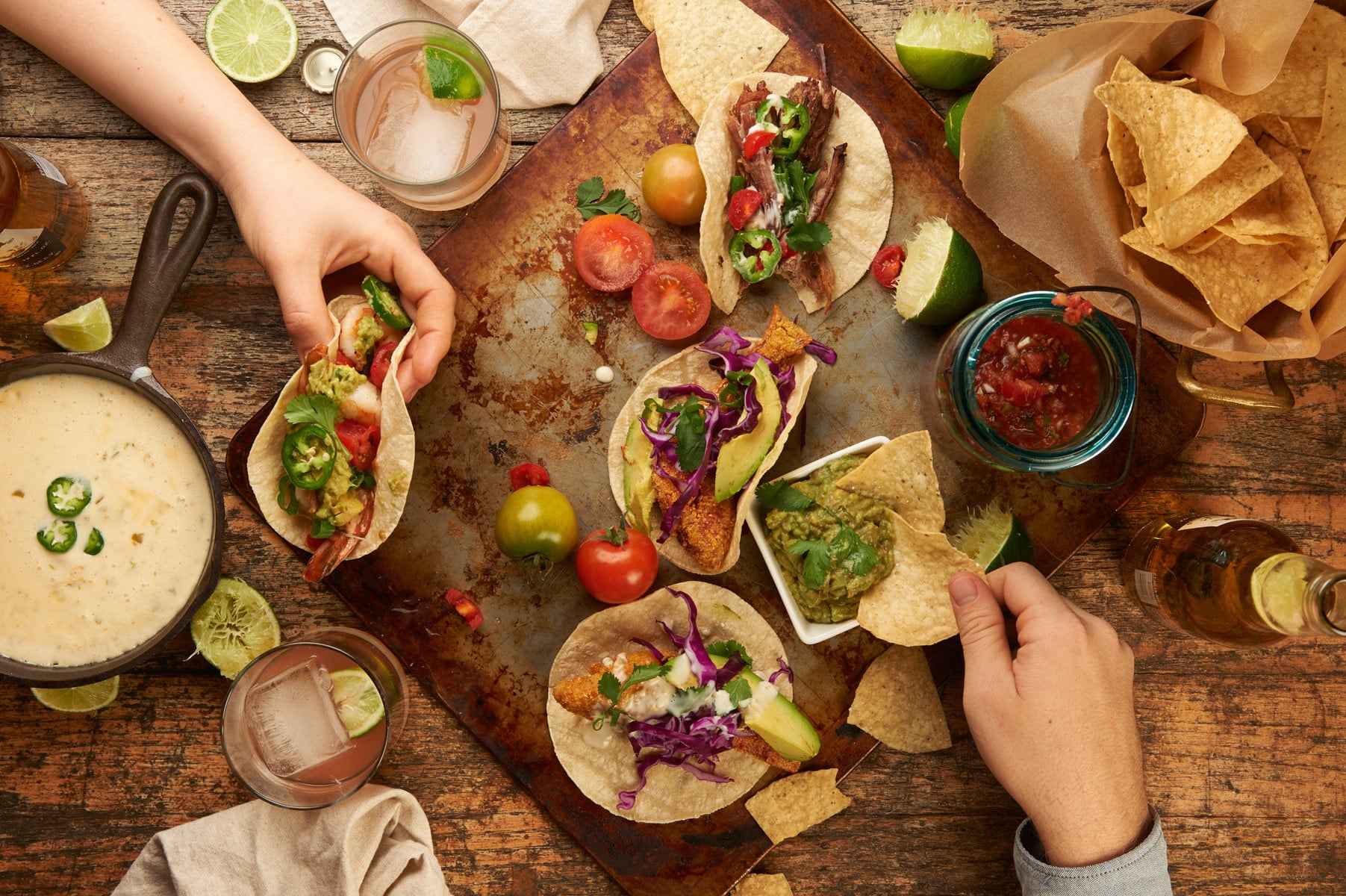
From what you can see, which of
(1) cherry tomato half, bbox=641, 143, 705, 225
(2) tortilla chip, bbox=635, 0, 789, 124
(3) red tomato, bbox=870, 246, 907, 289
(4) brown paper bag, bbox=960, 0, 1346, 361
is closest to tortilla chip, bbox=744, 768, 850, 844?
(3) red tomato, bbox=870, 246, 907, 289

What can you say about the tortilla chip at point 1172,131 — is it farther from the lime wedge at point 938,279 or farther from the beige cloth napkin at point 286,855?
the beige cloth napkin at point 286,855

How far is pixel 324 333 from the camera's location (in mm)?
2266

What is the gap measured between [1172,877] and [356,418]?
3.03 meters

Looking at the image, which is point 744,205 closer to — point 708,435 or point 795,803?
point 708,435

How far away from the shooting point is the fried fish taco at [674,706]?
2.40 meters

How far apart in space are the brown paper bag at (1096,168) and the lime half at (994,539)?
701 mm

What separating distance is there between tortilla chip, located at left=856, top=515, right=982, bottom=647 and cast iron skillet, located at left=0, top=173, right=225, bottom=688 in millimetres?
1840

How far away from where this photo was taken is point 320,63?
257 cm

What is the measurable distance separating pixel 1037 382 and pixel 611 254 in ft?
4.41

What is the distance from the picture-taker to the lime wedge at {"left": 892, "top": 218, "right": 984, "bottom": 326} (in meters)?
2.43

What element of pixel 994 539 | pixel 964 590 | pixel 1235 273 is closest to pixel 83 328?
pixel 964 590

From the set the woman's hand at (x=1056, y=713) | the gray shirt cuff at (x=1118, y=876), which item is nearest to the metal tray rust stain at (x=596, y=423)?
the woman's hand at (x=1056, y=713)

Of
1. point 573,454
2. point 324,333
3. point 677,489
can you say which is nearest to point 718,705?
point 677,489

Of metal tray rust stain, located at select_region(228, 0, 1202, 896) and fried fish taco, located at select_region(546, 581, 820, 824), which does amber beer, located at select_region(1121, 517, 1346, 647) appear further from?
fried fish taco, located at select_region(546, 581, 820, 824)
